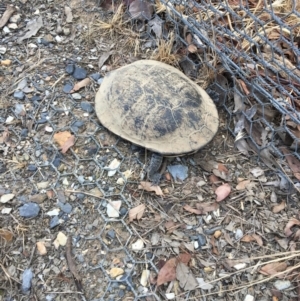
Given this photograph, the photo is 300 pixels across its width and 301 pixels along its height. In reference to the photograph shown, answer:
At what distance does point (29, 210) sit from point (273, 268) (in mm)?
822

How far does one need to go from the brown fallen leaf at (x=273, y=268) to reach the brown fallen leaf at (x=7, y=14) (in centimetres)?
152

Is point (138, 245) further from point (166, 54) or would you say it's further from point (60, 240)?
point (166, 54)

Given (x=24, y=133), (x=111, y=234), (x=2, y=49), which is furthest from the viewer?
(x=2, y=49)

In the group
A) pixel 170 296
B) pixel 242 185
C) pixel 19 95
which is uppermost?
pixel 19 95

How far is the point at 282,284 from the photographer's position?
1.36 meters

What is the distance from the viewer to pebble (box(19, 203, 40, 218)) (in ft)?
4.75

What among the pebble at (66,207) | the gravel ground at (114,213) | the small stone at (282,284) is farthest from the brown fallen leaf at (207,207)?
the pebble at (66,207)

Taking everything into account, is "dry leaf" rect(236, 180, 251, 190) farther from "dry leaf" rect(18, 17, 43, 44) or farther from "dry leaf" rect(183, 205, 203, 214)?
"dry leaf" rect(18, 17, 43, 44)

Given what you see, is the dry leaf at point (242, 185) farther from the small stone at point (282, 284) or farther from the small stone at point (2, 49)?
the small stone at point (2, 49)

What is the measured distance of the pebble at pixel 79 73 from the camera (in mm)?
1814

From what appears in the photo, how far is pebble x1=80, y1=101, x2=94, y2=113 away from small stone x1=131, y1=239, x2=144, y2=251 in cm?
58

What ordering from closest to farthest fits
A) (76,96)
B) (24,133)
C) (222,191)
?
(222,191) → (24,133) → (76,96)

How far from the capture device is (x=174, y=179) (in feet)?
5.15

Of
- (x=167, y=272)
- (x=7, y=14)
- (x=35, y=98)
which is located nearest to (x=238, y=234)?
(x=167, y=272)
